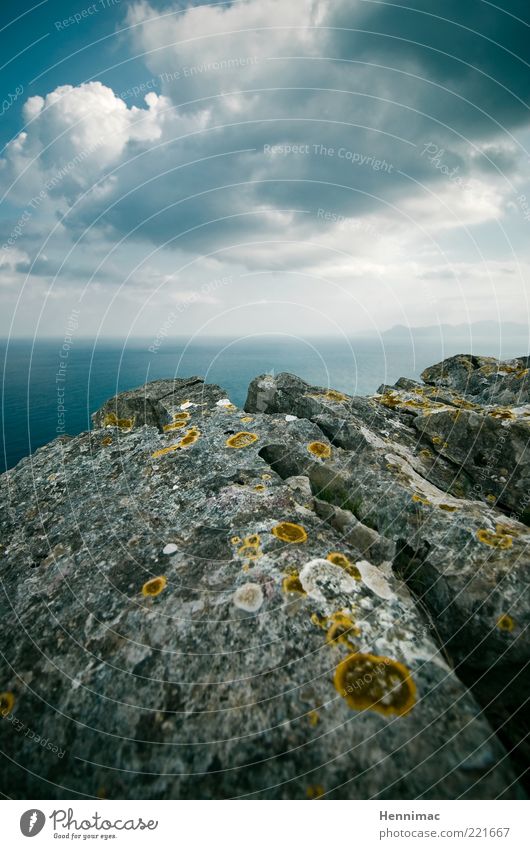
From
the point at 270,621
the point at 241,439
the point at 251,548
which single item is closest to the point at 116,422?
the point at 241,439

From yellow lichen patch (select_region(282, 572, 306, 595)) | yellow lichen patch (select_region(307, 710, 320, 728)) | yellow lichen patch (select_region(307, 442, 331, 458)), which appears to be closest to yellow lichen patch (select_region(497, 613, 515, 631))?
yellow lichen patch (select_region(282, 572, 306, 595))

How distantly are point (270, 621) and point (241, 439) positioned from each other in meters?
5.81

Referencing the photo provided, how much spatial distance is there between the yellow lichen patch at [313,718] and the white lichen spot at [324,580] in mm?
1467

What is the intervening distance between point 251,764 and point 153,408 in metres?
11.5

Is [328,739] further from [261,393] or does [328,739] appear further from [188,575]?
[261,393]

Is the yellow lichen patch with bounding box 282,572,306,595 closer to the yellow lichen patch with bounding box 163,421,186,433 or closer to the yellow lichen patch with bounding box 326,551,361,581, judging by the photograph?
the yellow lichen patch with bounding box 326,551,361,581

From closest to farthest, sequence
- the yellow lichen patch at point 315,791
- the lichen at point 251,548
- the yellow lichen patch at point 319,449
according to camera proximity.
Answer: the yellow lichen patch at point 315,791 < the lichen at point 251,548 < the yellow lichen patch at point 319,449

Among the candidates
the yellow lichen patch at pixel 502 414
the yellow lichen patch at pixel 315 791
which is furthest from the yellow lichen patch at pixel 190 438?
the yellow lichen patch at pixel 502 414

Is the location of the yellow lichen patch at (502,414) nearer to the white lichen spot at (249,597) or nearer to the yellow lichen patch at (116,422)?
the white lichen spot at (249,597)

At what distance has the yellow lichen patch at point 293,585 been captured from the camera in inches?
218

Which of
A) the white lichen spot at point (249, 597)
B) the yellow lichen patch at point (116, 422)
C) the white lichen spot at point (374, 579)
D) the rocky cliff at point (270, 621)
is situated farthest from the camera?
the yellow lichen patch at point (116, 422)

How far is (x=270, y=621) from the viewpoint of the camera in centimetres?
512

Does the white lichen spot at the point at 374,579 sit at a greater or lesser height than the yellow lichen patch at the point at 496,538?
lesser
